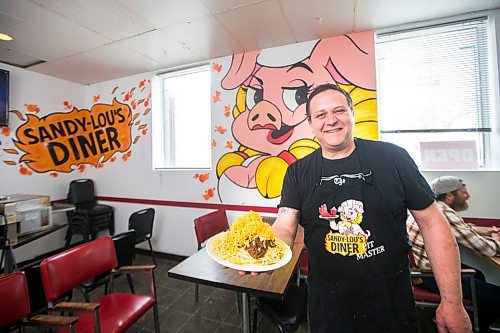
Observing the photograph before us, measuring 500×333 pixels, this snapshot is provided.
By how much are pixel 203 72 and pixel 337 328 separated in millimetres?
3223

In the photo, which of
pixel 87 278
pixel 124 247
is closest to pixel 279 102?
pixel 124 247

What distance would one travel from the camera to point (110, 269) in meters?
1.75

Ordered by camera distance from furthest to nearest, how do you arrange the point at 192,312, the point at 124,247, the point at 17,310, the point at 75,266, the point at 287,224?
the point at 192,312
the point at 124,247
the point at 75,266
the point at 17,310
the point at 287,224

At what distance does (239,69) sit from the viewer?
284cm

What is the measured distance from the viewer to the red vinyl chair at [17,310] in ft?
3.81

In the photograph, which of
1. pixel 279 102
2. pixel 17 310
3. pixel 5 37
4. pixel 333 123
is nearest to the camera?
pixel 333 123

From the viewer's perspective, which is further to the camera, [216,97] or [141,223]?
[216,97]

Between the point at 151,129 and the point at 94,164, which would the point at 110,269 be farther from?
the point at 94,164

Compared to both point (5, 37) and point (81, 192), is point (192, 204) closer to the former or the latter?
point (81, 192)

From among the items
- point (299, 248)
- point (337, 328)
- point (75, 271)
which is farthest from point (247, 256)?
point (75, 271)

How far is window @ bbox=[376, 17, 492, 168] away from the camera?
210 centimetres

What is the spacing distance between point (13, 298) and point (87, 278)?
1.38 ft

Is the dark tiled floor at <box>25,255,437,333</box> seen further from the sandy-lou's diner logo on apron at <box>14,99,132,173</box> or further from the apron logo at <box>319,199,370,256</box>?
the sandy-lou's diner logo on apron at <box>14,99,132,173</box>

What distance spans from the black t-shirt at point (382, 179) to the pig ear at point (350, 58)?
1663 millimetres
